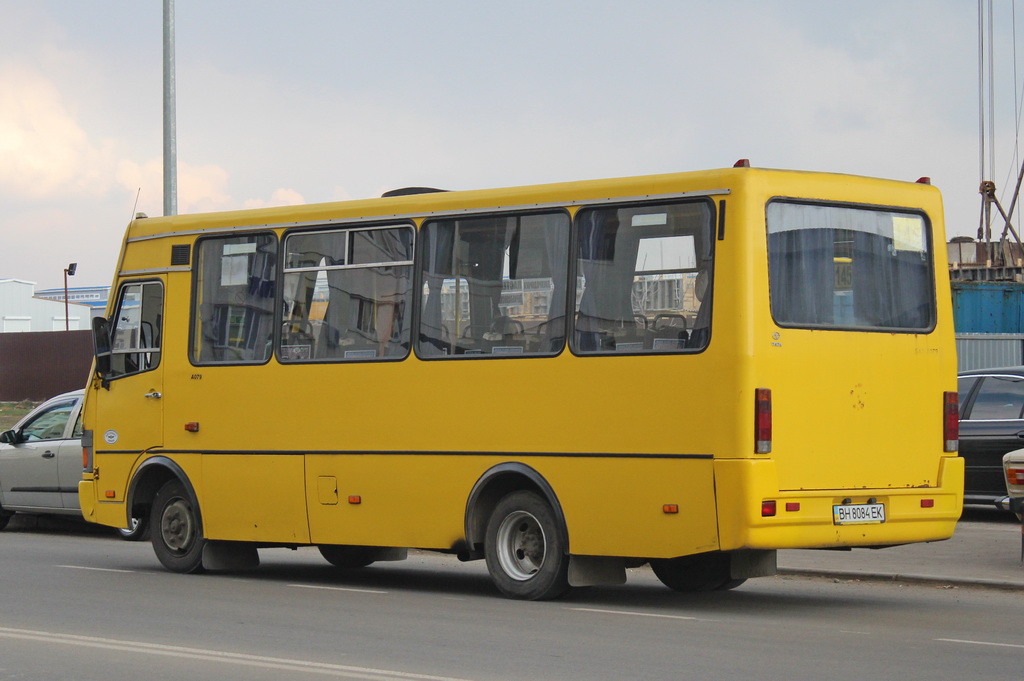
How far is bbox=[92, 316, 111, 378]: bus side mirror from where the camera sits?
47.1 feet

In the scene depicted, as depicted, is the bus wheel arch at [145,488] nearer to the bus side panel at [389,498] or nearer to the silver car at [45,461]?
the bus side panel at [389,498]

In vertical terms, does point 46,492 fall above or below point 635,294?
below

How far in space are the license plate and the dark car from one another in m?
7.35

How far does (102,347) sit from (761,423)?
711cm

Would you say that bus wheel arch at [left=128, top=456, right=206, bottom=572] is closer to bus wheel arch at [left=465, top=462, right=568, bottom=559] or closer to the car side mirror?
bus wheel arch at [left=465, top=462, right=568, bottom=559]

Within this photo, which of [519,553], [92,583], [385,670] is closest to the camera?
[385,670]

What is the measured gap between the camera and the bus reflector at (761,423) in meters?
10.1

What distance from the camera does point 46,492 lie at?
18.6 metres

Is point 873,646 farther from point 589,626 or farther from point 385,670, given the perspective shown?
point 385,670

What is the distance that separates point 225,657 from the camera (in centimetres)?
852

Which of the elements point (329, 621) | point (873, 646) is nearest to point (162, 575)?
point (329, 621)

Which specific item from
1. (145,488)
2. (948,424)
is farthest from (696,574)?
(145,488)

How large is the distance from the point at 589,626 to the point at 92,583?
505 centimetres

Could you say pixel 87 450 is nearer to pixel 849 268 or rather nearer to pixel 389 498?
pixel 389 498
